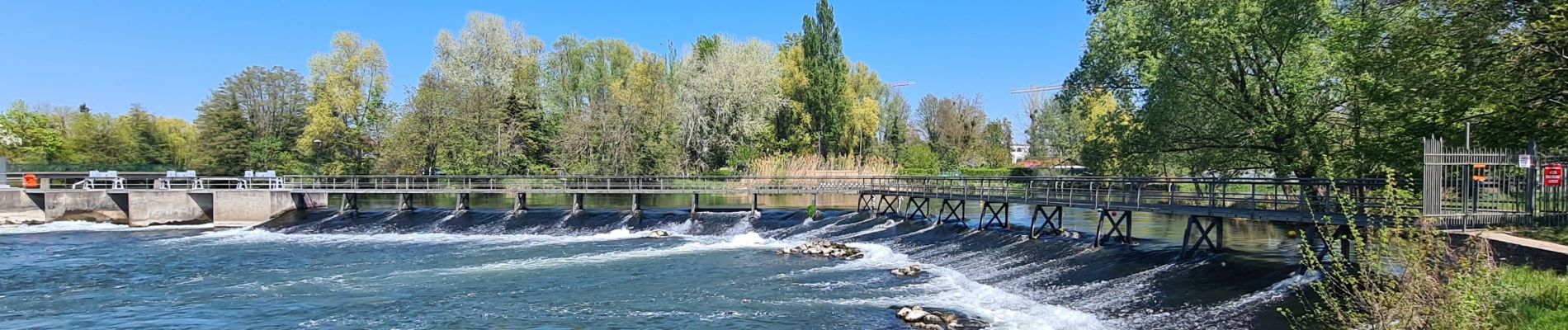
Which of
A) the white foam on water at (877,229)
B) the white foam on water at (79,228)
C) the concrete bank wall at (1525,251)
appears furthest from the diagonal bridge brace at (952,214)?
the white foam on water at (79,228)

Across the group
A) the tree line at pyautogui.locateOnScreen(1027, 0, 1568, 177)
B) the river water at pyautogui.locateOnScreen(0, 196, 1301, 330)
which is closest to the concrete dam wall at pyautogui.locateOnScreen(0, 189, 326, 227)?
the river water at pyautogui.locateOnScreen(0, 196, 1301, 330)

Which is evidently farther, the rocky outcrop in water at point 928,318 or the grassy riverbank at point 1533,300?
the rocky outcrop in water at point 928,318

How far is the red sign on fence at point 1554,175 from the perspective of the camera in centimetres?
1336

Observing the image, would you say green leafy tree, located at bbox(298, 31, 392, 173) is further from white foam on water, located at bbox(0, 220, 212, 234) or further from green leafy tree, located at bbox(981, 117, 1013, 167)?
green leafy tree, located at bbox(981, 117, 1013, 167)

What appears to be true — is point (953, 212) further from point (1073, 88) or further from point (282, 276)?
point (282, 276)

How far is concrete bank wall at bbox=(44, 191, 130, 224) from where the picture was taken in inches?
1492

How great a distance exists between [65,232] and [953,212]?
113 ft

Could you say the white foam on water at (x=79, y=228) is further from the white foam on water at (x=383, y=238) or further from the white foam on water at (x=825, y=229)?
the white foam on water at (x=825, y=229)

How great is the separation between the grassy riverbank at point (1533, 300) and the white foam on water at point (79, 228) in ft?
138

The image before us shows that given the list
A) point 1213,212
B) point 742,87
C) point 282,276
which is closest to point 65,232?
point 282,276

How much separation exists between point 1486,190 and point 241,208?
4215cm

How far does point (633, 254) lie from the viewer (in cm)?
2622

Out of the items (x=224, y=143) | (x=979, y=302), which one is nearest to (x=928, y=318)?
(x=979, y=302)

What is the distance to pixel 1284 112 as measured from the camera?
78.3 feet
